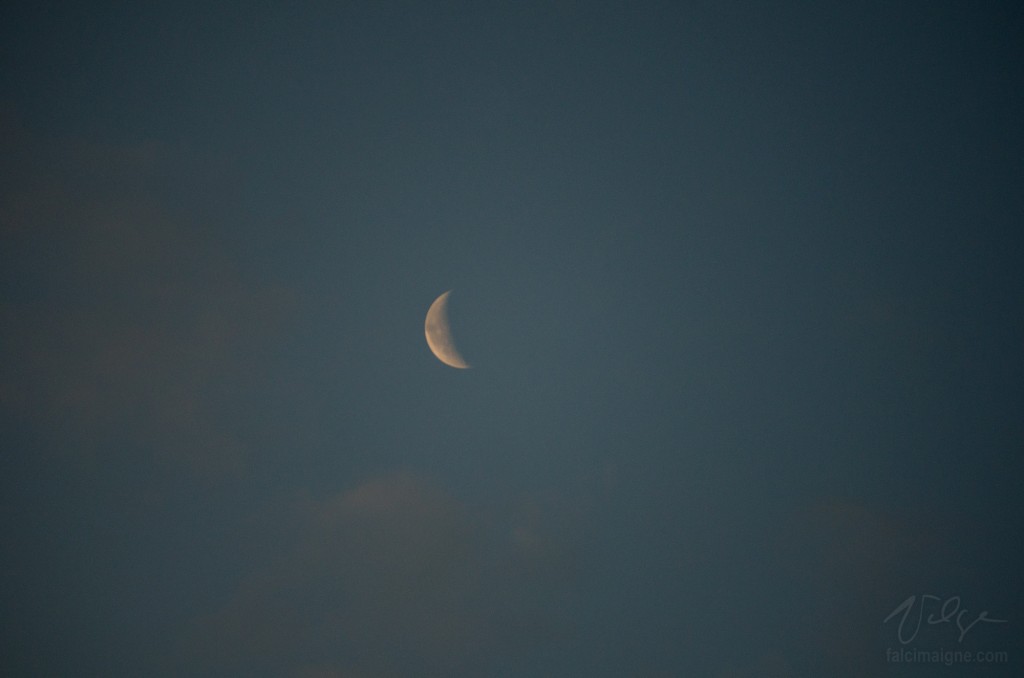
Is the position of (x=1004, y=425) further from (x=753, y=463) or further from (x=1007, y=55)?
(x=1007, y=55)

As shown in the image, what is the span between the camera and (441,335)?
696cm

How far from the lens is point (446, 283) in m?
7.13

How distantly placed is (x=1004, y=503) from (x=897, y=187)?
4.26 meters
